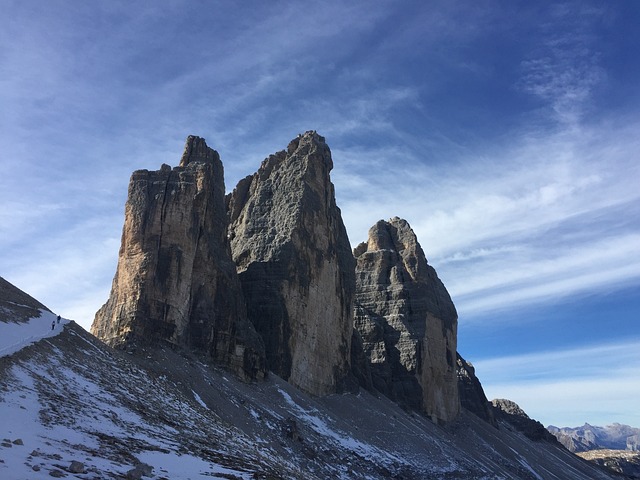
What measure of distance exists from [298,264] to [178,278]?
20781mm

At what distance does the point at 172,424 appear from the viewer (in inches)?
1251

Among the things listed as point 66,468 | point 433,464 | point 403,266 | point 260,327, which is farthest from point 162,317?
point 403,266

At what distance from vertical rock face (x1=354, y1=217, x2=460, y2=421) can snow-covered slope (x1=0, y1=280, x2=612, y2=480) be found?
19.4 metres

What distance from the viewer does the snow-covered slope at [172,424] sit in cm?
2003

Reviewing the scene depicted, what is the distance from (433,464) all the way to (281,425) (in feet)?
74.6

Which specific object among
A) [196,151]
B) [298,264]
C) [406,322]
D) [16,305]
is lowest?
→ [16,305]

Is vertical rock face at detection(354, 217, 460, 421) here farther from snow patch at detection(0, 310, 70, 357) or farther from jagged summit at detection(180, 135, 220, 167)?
snow patch at detection(0, 310, 70, 357)

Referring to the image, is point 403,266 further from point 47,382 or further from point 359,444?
point 47,382

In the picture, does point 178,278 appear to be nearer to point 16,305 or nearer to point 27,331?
point 16,305

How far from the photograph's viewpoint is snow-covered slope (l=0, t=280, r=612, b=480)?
65.7ft

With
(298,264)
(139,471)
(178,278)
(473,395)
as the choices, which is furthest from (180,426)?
(473,395)

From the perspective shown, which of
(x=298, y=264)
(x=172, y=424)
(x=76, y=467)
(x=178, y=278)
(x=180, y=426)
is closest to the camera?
(x=76, y=467)

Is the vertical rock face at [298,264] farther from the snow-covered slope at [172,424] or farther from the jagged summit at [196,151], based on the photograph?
the jagged summit at [196,151]

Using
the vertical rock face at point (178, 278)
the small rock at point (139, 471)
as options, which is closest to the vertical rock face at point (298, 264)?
the vertical rock face at point (178, 278)
